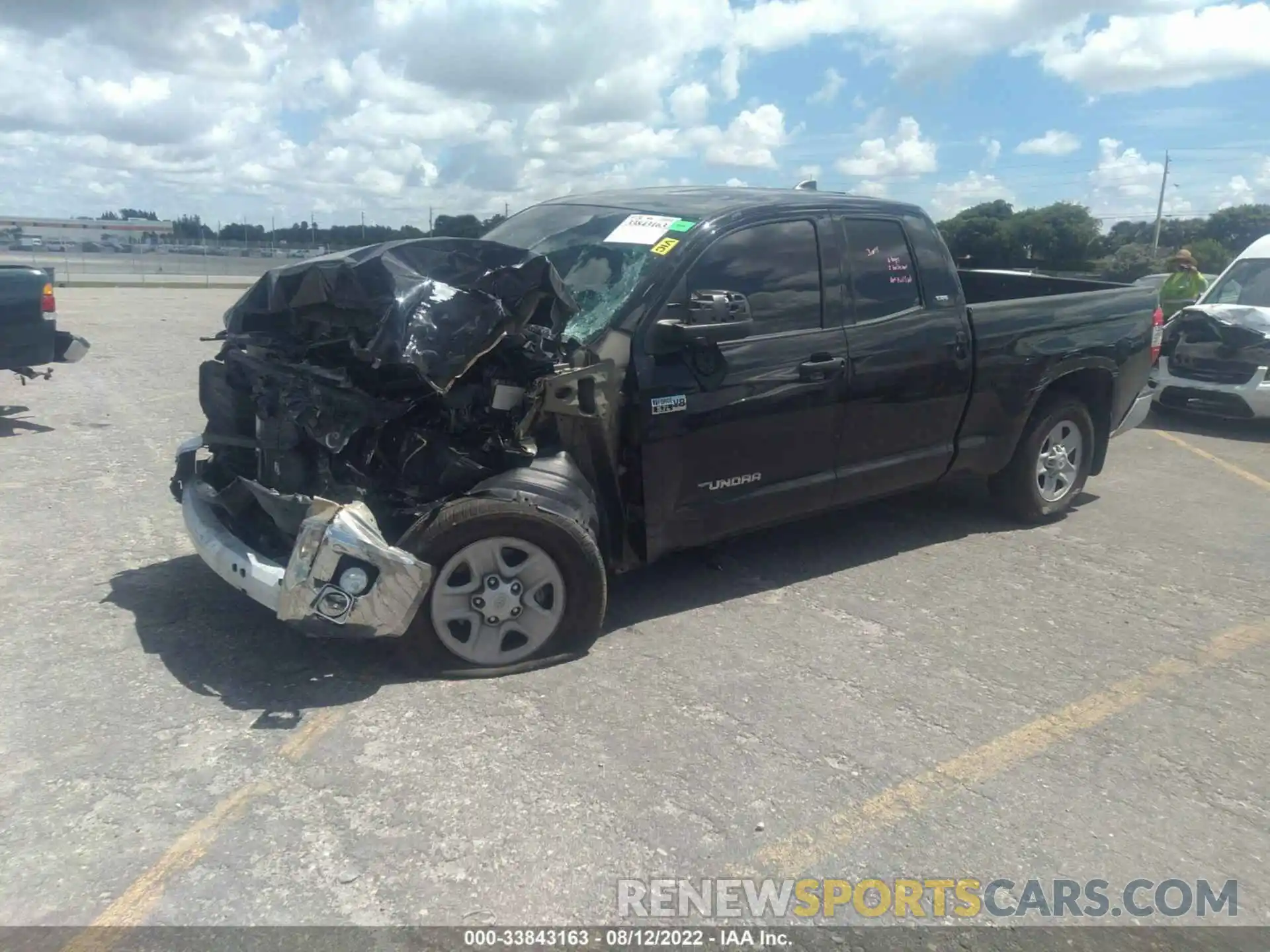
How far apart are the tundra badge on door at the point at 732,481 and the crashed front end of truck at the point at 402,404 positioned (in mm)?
540

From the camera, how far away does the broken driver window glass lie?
15.5ft

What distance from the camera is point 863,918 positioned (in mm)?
2844

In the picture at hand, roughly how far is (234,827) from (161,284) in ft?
117

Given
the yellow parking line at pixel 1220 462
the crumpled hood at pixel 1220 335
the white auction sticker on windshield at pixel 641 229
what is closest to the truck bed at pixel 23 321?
the white auction sticker on windshield at pixel 641 229

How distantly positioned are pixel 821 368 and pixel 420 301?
2071mm

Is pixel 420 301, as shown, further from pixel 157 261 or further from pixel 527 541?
pixel 157 261

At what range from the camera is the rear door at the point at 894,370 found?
5.32 meters

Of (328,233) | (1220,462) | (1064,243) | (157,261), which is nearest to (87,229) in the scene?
(157,261)

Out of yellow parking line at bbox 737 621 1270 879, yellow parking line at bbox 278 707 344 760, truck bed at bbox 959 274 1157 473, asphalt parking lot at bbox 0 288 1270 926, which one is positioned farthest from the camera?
truck bed at bbox 959 274 1157 473

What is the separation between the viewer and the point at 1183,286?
1220 centimetres

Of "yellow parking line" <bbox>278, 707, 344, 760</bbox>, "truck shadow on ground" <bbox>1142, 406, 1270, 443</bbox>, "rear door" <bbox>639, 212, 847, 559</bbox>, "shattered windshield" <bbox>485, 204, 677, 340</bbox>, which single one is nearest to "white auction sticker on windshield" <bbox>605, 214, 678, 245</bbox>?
"shattered windshield" <bbox>485, 204, 677, 340</bbox>

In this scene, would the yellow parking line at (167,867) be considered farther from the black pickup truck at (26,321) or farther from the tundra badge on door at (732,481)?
the black pickup truck at (26,321)

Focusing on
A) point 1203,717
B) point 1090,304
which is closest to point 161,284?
point 1090,304

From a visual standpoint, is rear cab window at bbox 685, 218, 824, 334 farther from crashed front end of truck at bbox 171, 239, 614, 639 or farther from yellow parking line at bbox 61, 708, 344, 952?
yellow parking line at bbox 61, 708, 344, 952
